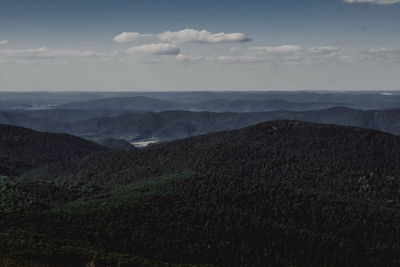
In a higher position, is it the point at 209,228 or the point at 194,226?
the point at 194,226

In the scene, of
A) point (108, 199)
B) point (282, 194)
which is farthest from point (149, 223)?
point (282, 194)

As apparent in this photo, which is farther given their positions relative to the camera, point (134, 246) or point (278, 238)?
point (278, 238)

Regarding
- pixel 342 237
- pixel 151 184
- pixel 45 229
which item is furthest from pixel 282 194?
pixel 45 229

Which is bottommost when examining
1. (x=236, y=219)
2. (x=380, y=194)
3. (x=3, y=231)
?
(x=380, y=194)

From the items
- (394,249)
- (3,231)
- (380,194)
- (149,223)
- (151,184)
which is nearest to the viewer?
(3,231)

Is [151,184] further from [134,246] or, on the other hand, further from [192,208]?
[134,246]

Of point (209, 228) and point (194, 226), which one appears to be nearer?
point (194, 226)

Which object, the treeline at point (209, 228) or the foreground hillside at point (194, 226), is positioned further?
the treeline at point (209, 228)

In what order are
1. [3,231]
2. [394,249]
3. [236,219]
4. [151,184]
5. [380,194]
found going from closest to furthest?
[3,231]
[236,219]
[394,249]
[151,184]
[380,194]

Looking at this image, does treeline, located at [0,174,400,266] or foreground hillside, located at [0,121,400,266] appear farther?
treeline, located at [0,174,400,266]

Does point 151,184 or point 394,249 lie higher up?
point 151,184
